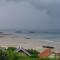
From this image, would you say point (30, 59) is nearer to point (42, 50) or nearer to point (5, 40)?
point (42, 50)

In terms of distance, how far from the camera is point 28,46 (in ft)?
22.5

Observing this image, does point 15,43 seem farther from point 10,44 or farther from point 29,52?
point 29,52

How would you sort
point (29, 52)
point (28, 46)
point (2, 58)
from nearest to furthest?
point (2, 58) → point (29, 52) → point (28, 46)

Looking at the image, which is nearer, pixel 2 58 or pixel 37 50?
pixel 2 58

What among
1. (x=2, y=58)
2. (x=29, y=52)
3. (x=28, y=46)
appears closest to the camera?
(x=2, y=58)

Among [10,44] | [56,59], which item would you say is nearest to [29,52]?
[10,44]

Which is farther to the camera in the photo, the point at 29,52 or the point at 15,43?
the point at 15,43

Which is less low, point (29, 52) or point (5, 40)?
point (5, 40)

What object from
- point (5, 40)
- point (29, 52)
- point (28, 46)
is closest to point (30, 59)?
point (29, 52)

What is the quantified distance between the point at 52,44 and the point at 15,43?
111 cm

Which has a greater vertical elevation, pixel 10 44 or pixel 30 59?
→ pixel 10 44

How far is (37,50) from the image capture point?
21.7ft

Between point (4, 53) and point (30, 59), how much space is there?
576mm

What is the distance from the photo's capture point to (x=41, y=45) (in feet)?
23.6
